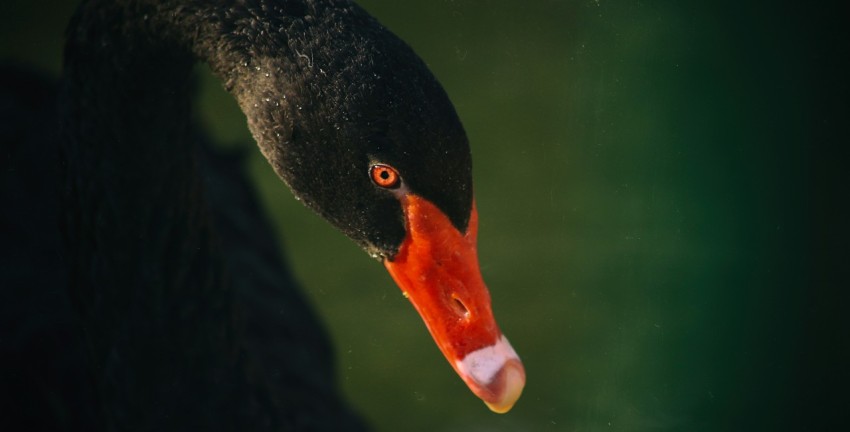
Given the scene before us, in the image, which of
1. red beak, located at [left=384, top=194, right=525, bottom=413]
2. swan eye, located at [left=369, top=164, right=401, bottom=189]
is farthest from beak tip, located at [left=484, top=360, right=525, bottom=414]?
swan eye, located at [left=369, top=164, right=401, bottom=189]

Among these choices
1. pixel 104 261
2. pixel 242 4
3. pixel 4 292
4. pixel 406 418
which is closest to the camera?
pixel 242 4

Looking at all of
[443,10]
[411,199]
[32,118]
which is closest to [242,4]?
[411,199]

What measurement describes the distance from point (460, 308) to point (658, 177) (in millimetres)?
448

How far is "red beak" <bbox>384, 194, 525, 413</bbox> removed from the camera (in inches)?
38.5

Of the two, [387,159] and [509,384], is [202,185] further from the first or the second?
[509,384]

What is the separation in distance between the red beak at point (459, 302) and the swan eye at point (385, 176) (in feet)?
0.09

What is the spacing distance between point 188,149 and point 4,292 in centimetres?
49

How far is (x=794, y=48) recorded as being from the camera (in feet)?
3.94

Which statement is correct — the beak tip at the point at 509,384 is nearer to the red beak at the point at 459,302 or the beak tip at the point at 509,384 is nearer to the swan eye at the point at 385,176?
the red beak at the point at 459,302

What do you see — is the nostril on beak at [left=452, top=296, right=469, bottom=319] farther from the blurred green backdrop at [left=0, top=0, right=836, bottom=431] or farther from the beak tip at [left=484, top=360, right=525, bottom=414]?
the blurred green backdrop at [left=0, top=0, right=836, bottom=431]

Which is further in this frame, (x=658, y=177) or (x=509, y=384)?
(x=658, y=177)

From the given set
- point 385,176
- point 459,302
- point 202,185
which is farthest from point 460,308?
point 202,185

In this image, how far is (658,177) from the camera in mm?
1297

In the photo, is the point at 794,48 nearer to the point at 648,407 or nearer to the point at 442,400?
the point at 648,407
